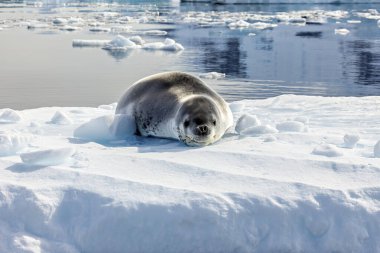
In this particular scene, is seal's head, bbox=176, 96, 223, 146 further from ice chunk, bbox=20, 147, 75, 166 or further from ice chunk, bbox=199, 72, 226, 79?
ice chunk, bbox=199, 72, 226, 79

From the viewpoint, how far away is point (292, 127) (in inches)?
168

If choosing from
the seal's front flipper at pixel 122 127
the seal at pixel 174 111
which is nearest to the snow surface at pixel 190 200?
the seal at pixel 174 111

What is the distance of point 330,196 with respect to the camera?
2783 millimetres

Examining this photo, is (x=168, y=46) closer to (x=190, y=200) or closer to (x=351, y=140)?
(x=351, y=140)

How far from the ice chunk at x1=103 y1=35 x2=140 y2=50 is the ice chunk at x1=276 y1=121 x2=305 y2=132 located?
38.3 ft

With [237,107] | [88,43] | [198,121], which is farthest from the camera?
[88,43]

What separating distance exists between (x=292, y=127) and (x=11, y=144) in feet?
6.08

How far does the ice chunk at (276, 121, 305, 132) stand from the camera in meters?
4.24

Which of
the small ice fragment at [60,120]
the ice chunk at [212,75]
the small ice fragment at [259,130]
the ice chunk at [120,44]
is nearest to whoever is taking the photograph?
the small ice fragment at [259,130]

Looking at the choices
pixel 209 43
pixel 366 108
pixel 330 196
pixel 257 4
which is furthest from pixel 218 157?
pixel 257 4

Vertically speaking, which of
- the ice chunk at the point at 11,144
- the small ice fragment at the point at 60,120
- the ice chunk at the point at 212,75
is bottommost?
the ice chunk at the point at 212,75

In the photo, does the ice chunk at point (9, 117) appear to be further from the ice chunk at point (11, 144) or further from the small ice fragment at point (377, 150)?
the small ice fragment at point (377, 150)

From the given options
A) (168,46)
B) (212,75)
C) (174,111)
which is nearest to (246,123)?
(174,111)

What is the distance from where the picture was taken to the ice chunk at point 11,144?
3.41 metres
